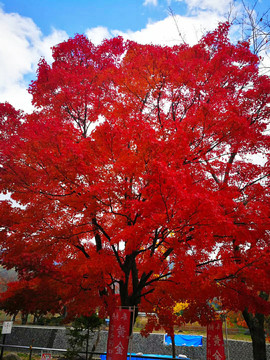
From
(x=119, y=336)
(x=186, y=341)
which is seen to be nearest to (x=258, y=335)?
(x=119, y=336)

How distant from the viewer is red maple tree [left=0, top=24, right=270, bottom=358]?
20.7ft

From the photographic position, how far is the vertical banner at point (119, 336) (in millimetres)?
6961

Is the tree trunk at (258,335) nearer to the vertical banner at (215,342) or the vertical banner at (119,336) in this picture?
the vertical banner at (215,342)

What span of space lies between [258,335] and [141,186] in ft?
19.9

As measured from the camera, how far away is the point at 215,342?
705 cm

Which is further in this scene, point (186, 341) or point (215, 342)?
point (186, 341)

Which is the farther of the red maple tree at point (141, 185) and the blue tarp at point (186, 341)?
the blue tarp at point (186, 341)

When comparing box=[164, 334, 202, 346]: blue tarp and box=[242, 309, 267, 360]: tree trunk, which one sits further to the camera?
box=[164, 334, 202, 346]: blue tarp

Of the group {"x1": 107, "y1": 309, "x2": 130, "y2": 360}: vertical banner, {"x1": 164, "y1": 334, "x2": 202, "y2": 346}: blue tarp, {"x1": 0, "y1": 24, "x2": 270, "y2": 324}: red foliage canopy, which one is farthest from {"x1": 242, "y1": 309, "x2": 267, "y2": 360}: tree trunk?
{"x1": 164, "y1": 334, "x2": 202, "y2": 346}: blue tarp

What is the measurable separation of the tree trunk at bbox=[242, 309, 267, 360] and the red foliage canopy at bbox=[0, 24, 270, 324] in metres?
1.58

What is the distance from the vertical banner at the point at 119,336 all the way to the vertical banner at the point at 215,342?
229cm

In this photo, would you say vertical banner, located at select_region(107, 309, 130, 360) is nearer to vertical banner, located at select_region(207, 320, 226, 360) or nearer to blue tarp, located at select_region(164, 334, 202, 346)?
vertical banner, located at select_region(207, 320, 226, 360)

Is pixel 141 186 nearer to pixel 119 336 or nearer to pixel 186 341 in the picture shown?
pixel 119 336

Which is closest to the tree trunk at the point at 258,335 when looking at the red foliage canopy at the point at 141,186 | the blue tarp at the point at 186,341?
the red foliage canopy at the point at 141,186
